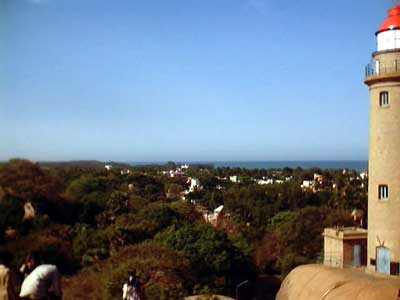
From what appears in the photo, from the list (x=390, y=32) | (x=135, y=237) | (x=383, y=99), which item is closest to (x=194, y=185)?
(x=135, y=237)

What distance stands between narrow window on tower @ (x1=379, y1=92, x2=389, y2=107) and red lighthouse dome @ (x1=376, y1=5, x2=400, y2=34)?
153cm

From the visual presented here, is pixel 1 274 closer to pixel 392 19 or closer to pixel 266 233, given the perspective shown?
pixel 392 19

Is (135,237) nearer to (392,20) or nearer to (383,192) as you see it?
(383,192)

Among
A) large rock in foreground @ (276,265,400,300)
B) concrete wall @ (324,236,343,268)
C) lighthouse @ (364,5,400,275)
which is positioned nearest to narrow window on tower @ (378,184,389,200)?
lighthouse @ (364,5,400,275)

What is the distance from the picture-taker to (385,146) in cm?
1172

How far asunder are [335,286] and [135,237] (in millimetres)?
11583

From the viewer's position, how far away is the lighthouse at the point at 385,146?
458 inches

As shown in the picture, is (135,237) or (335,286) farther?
(135,237)

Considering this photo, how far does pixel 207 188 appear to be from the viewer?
37188mm

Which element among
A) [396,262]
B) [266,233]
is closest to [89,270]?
[396,262]

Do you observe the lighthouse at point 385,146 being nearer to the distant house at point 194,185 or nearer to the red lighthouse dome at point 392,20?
the red lighthouse dome at point 392,20

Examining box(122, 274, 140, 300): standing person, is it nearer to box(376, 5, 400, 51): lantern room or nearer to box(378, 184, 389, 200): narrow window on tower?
box(378, 184, 389, 200): narrow window on tower

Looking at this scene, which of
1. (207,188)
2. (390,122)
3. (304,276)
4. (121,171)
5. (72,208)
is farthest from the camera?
(207,188)

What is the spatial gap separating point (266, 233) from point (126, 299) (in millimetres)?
14498
